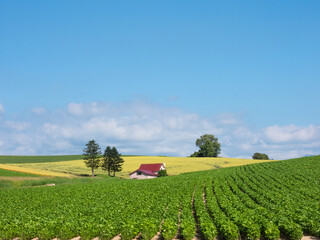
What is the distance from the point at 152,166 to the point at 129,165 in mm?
17627

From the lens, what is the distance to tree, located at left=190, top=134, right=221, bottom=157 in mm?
149325

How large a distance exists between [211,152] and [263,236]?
133260 mm

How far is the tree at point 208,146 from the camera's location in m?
149

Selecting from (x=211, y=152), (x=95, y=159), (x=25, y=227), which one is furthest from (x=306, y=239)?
(x=211, y=152)

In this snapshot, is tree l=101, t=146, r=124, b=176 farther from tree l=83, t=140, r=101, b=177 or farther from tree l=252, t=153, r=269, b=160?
tree l=252, t=153, r=269, b=160

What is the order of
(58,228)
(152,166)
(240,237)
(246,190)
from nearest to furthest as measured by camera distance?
(240,237) < (58,228) < (246,190) < (152,166)

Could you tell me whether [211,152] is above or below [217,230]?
above

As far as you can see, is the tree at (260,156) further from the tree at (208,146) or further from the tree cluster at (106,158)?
the tree cluster at (106,158)

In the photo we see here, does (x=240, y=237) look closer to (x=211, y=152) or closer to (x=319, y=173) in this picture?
(x=319, y=173)

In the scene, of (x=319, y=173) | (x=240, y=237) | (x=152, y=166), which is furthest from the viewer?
(x=152, y=166)

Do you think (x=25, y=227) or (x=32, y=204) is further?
(x=32, y=204)

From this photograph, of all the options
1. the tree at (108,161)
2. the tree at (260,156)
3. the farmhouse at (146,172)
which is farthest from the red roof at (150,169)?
the tree at (260,156)

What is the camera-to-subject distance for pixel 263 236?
54.9ft

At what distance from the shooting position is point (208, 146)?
150500 mm
